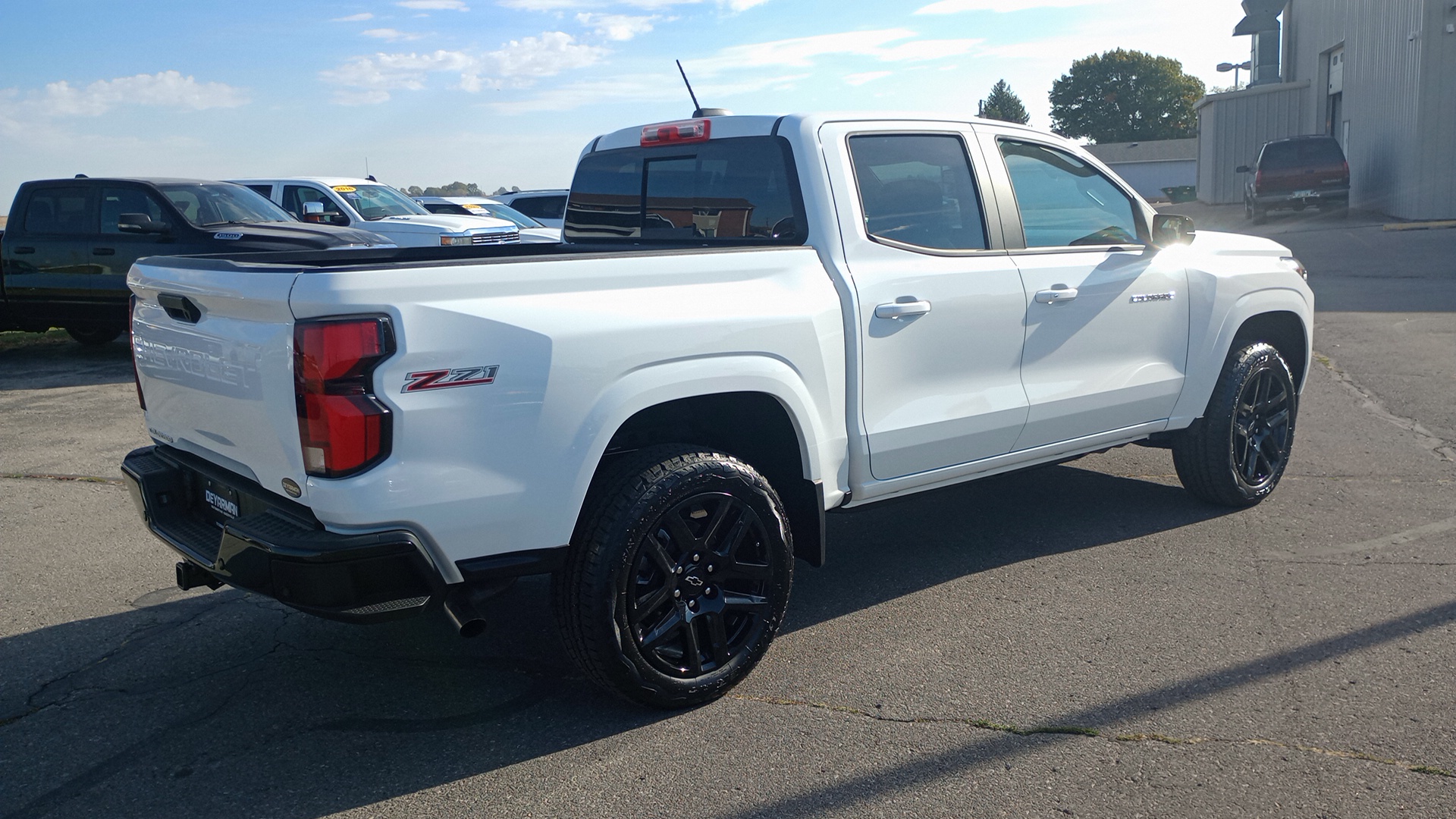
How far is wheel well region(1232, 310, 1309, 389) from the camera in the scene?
5699 millimetres

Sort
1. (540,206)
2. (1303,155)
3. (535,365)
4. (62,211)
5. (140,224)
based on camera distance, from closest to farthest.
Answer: (535,365) < (140,224) < (62,211) < (540,206) < (1303,155)

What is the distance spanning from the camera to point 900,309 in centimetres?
410

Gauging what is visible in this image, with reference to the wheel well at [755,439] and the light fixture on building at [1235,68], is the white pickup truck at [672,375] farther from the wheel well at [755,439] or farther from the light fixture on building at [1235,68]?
the light fixture on building at [1235,68]

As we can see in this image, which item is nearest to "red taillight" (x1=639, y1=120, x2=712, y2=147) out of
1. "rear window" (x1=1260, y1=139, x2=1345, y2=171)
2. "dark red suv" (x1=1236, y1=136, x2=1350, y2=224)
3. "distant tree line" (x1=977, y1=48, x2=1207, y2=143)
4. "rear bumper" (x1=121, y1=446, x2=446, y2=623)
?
"rear bumper" (x1=121, y1=446, x2=446, y2=623)

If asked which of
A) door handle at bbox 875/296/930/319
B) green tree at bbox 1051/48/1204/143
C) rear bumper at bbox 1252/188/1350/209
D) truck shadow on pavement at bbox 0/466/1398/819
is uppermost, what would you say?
green tree at bbox 1051/48/1204/143

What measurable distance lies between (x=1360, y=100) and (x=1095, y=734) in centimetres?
2871

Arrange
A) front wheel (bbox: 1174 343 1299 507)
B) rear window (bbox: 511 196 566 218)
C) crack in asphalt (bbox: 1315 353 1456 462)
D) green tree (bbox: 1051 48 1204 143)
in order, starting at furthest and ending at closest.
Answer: green tree (bbox: 1051 48 1204 143)
rear window (bbox: 511 196 566 218)
crack in asphalt (bbox: 1315 353 1456 462)
front wheel (bbox: 1174 343 1299 507)

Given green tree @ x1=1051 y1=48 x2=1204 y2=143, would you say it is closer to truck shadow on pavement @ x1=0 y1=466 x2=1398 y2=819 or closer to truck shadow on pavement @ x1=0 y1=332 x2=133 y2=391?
truck shadow on pavement @ x1=0 y1=332 x2=133 y2=391

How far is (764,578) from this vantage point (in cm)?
376

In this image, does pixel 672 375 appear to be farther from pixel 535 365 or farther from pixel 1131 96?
pixel 1131 96

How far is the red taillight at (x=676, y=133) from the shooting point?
4516 mm

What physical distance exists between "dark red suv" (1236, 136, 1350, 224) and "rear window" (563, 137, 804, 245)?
79.1ft

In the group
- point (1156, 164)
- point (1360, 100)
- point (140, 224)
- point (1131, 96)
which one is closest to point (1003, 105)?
point (1131, 96)

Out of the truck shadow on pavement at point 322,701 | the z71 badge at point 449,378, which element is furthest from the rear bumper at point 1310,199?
the z71 badge at point 449,378
